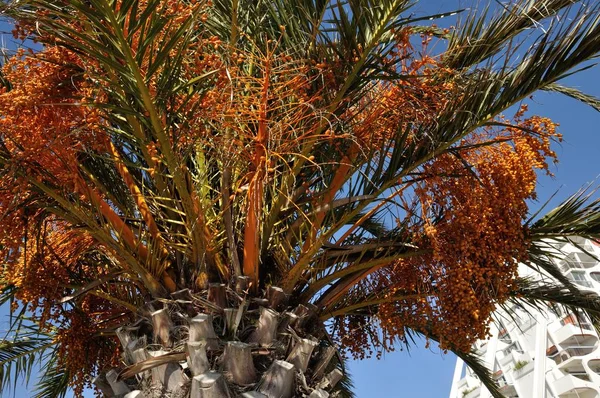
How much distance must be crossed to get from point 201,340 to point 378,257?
57.7 inches

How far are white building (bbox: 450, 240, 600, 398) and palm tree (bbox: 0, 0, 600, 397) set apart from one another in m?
16.1

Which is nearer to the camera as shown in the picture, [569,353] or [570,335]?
[570,335]

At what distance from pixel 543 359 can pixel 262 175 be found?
2033cm

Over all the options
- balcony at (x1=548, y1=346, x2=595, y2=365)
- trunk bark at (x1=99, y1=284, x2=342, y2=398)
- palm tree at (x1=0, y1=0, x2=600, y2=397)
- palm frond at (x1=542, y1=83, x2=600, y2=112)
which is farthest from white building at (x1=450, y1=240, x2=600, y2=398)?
trunk bark at (x1=99, y1=284, x2=342, y2=398)

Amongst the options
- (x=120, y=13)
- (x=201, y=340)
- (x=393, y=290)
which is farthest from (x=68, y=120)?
(x=393, y=290)

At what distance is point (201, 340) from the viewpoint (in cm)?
337

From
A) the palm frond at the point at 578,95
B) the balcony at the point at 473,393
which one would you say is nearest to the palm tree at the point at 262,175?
the palm frond at the point at 578,95

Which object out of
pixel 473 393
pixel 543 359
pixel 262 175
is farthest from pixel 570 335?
pixel 262 175

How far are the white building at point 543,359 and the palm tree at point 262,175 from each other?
16.1 m

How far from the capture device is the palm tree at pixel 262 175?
10.9ft

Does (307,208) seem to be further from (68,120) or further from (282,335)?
(68,120)

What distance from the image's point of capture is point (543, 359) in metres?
21.2

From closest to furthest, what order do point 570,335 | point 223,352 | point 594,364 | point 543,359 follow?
point 223,352, point 543,359, point 594,364, point 570,335

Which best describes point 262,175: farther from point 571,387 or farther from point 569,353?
point 569,353
